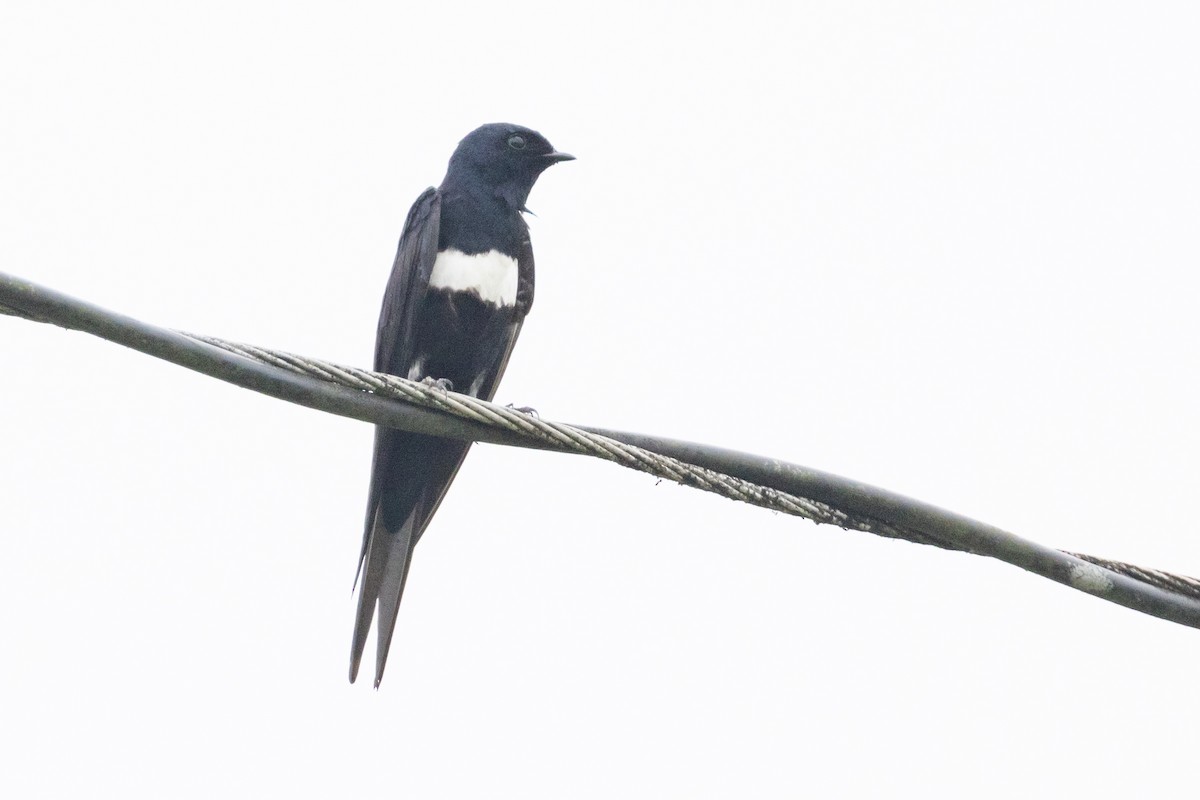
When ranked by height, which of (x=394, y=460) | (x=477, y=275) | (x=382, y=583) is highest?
(x=477, y=275)

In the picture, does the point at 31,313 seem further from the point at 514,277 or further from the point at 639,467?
the point at 514,277

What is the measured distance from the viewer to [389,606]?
4.59 m

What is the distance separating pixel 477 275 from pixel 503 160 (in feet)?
2.42

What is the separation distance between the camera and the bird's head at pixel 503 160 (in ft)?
18.7

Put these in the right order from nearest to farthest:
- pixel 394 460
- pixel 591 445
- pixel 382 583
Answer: pixel 591 445 → pixel 382 583 → pixel 394 460

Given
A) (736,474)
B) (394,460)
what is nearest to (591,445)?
(736,474)

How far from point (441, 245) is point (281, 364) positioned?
2.65 metres

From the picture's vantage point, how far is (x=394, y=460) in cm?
500

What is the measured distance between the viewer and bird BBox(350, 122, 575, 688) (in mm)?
4801

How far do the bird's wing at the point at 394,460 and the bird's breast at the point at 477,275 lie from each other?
0.05 m

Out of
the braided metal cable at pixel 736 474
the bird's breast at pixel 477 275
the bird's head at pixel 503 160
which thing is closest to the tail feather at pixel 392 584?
the bird's breast at pixel 477 275

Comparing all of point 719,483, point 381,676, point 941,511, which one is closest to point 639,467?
point 719,483

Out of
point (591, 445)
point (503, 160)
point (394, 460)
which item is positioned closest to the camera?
point (591, 445)

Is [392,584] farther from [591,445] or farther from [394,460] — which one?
[591,445]
